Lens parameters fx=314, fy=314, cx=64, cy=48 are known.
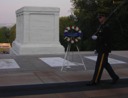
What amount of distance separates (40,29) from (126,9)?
53.3 ft

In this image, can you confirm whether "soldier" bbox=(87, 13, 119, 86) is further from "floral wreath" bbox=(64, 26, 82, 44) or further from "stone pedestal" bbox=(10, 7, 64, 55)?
"stone pedestal" bbox=(10, 7, 64, 55)

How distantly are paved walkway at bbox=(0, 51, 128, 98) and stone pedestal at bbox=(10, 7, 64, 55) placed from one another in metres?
4.39

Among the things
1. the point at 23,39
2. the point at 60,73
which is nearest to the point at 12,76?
the point at 60,73

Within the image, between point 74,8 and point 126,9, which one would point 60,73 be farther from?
point 74,8

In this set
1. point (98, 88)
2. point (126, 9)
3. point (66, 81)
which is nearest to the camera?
point (98, 88)

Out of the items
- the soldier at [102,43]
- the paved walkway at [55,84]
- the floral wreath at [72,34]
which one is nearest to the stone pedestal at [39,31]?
the paved walkway at [55,84]

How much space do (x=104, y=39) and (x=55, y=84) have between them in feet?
5.37

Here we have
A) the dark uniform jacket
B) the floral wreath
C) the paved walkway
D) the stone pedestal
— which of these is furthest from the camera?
the stone pedestal

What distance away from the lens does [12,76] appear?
8703 millimetres

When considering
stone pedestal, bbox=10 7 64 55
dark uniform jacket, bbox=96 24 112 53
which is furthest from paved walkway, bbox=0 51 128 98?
stone pedestal, bbox=10 7 64 55

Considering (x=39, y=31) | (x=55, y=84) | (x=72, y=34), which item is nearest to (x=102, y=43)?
(x=55, y=84)

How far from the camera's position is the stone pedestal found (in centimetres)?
1466

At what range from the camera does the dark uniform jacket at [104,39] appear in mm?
7488

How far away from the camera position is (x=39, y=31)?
48.9 ft
